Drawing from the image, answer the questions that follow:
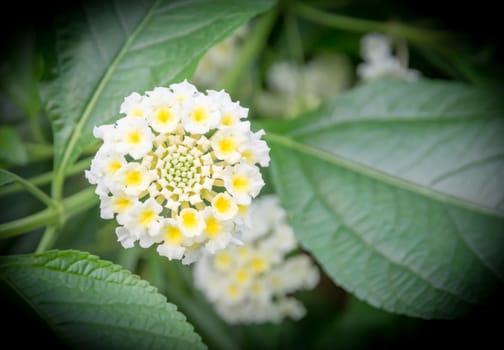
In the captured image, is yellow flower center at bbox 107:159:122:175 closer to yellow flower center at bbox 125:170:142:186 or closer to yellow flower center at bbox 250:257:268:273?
yellow flower center at bbox 125:170:142:186

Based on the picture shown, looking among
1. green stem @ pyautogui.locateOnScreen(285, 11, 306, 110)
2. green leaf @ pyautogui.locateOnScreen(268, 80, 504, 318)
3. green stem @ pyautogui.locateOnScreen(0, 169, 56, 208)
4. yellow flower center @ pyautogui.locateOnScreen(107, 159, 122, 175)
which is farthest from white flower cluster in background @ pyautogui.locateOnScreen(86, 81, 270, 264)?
green stem @ pyautogui.locateOnScreen(285, 11, 306, 110)

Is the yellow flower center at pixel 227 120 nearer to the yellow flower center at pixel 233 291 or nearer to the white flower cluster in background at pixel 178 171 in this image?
the white flower cluster in background at pixel 178 171

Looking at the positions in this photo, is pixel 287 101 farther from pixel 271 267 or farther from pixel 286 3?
pixel 271 267

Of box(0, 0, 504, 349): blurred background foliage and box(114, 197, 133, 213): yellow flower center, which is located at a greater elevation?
box(114, 197, 133, 213): yellow flower center

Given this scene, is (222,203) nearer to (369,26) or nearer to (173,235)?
(173,235)

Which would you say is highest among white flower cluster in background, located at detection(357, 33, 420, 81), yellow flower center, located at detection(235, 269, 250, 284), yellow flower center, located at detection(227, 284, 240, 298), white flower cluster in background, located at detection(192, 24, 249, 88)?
white flower cluster in background, located at detection(192, 24, 249, 88)

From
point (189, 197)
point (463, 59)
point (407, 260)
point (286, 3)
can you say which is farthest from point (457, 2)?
point (189, 197)

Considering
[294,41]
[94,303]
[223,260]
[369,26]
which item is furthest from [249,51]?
[94,303]

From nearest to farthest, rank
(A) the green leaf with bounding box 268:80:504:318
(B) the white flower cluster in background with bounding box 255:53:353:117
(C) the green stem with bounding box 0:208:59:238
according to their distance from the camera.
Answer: (C) the green stem with bounding box 0:208:59:238
(A) the green leaf with bounding box 268:80:504:318
(B) the white flower cluster in background with bounding box 255:53:353:117
